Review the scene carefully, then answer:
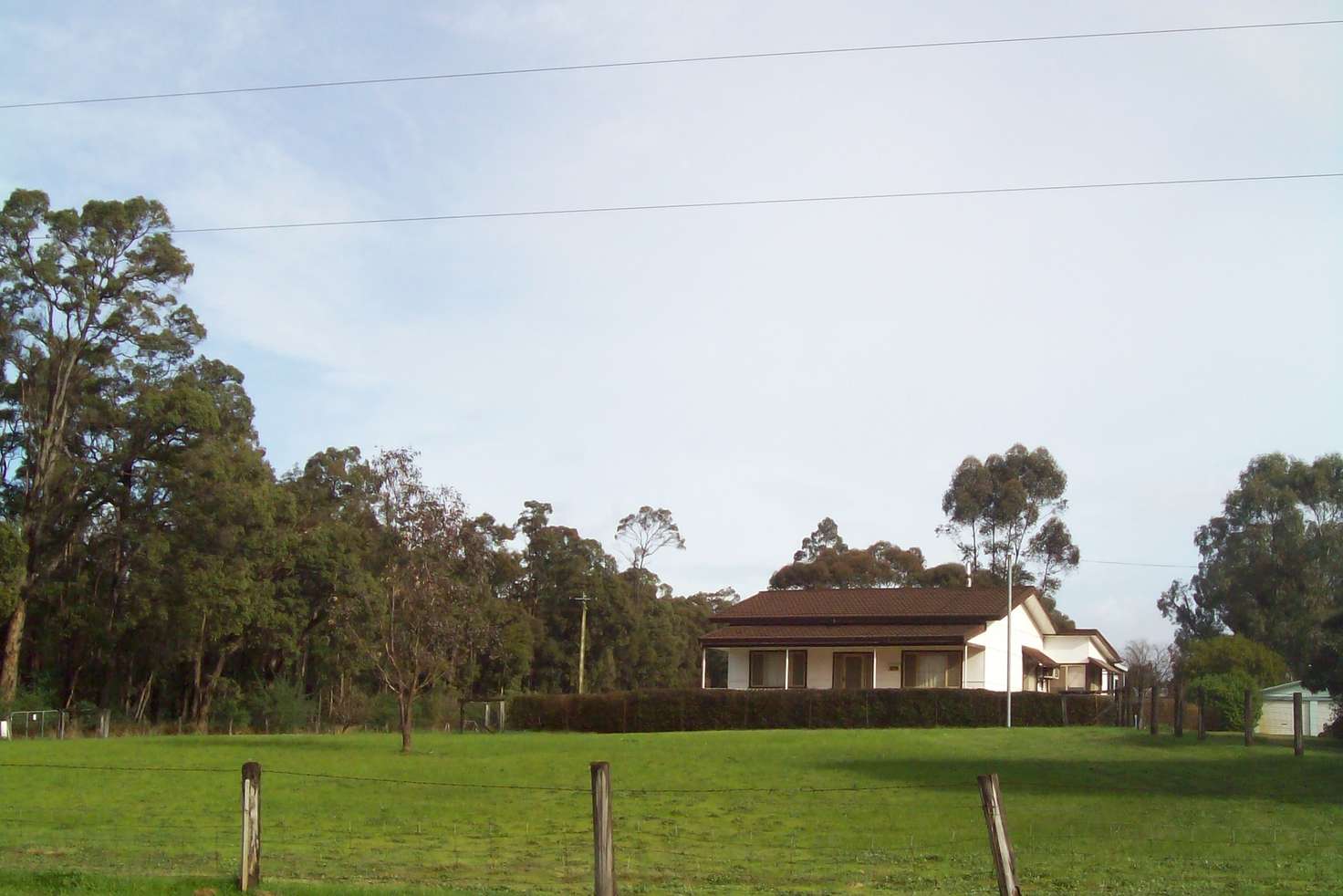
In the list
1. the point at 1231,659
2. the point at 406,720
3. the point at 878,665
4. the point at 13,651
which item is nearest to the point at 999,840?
the point at 406,720

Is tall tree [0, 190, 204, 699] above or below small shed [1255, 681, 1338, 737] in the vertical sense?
above

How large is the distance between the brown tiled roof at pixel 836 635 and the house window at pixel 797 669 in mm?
937

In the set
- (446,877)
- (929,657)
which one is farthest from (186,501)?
(446,877)

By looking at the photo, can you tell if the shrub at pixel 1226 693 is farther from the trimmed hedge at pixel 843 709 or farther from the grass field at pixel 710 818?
the trimmed hedge at pixel 843 709

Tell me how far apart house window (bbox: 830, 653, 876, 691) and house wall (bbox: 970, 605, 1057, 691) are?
4611 millimetres

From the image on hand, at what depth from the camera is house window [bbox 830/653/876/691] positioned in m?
56.5

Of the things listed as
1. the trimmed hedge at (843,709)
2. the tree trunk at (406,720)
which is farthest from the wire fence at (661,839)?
the trimmed hedge at (843,709)

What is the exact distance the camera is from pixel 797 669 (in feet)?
189

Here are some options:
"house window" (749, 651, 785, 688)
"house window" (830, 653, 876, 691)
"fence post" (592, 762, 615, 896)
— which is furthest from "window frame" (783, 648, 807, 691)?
"fence post" (592, 762, 615, 896)

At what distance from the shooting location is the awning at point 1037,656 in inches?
2402

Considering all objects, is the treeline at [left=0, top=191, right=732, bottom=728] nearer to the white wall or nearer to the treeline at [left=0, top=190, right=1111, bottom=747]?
the treeline at [left=0, top=190, right=1111, bottom=747]

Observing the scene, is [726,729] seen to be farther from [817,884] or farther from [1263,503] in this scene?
[1263,503]

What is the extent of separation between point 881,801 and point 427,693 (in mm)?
38481

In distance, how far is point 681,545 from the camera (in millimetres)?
88188
